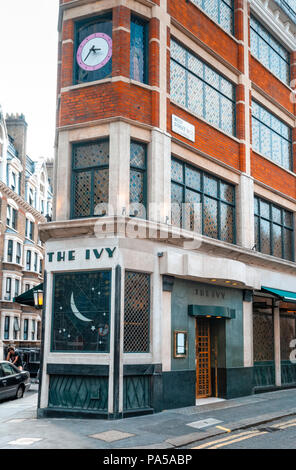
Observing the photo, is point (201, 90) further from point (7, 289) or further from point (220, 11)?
point (7, 289)

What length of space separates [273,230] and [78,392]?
11.5m

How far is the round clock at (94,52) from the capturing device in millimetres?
14680

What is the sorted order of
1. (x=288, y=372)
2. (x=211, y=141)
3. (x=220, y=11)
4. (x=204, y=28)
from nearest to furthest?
1. (x=211, y=141)
2. (x=204, y=28)
3. (x=220, y=11)
4. (x=288, y=372)

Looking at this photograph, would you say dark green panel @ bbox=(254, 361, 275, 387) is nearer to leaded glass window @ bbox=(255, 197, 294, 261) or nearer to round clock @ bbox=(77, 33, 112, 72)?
leaded glass window @ bbox=(255, 197, 294, 261)

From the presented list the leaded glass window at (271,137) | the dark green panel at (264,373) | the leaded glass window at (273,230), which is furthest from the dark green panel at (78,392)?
the leaded glass window at (271,137)

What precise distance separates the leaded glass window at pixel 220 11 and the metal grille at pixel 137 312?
9.82m

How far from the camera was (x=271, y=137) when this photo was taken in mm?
21906

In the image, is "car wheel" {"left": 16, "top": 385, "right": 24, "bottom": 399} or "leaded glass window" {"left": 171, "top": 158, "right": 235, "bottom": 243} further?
"car wheel" {"left": 16, "top": 385, "right": 24, "bottom": 399}

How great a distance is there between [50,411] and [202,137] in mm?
9366

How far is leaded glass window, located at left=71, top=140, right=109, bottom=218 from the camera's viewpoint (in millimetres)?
14109

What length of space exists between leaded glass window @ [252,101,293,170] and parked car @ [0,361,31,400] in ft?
38.8

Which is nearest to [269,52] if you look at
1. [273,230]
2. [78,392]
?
[273,230]

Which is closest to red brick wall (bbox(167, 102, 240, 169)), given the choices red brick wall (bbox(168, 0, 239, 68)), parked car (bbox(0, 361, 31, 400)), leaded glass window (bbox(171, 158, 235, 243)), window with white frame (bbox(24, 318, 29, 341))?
leaded glass window (bbox(171, 158, 235, 243))

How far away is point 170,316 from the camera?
14398mm
